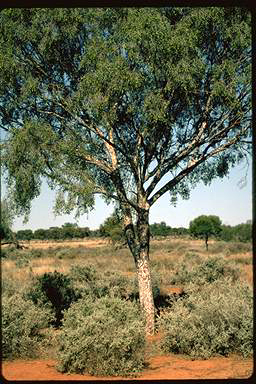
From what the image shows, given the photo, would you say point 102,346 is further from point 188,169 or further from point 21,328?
point 188,169

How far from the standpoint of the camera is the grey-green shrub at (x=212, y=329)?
380 inches

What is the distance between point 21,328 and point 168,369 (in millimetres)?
3850

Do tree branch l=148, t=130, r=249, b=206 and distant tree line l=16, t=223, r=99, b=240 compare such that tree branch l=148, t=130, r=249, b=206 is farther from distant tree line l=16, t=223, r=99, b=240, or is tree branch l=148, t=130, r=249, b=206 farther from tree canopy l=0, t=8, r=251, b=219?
distant tree line l=16, t=223, r=99, b=240

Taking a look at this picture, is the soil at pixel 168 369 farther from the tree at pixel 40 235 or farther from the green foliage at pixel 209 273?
the tree at pixel 40 235

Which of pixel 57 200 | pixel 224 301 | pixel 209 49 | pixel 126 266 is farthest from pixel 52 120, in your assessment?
pixel 126 266

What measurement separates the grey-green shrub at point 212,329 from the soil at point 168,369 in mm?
282

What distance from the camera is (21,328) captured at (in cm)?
1072

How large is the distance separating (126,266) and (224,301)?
73.3 feet

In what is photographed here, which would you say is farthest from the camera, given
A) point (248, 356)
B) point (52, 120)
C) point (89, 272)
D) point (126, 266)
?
point (126, 266)

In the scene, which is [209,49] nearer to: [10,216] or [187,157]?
[187,157]

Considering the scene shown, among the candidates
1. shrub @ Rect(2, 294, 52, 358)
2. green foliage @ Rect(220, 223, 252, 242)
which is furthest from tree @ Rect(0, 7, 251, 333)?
green foliage @ Rect(220, 223, 252, 242)

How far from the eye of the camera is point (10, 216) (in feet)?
36.5

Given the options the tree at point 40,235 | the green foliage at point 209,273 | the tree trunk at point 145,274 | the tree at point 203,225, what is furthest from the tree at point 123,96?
the tree at point 40,235

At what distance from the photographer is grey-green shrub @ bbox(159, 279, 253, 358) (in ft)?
31.7
